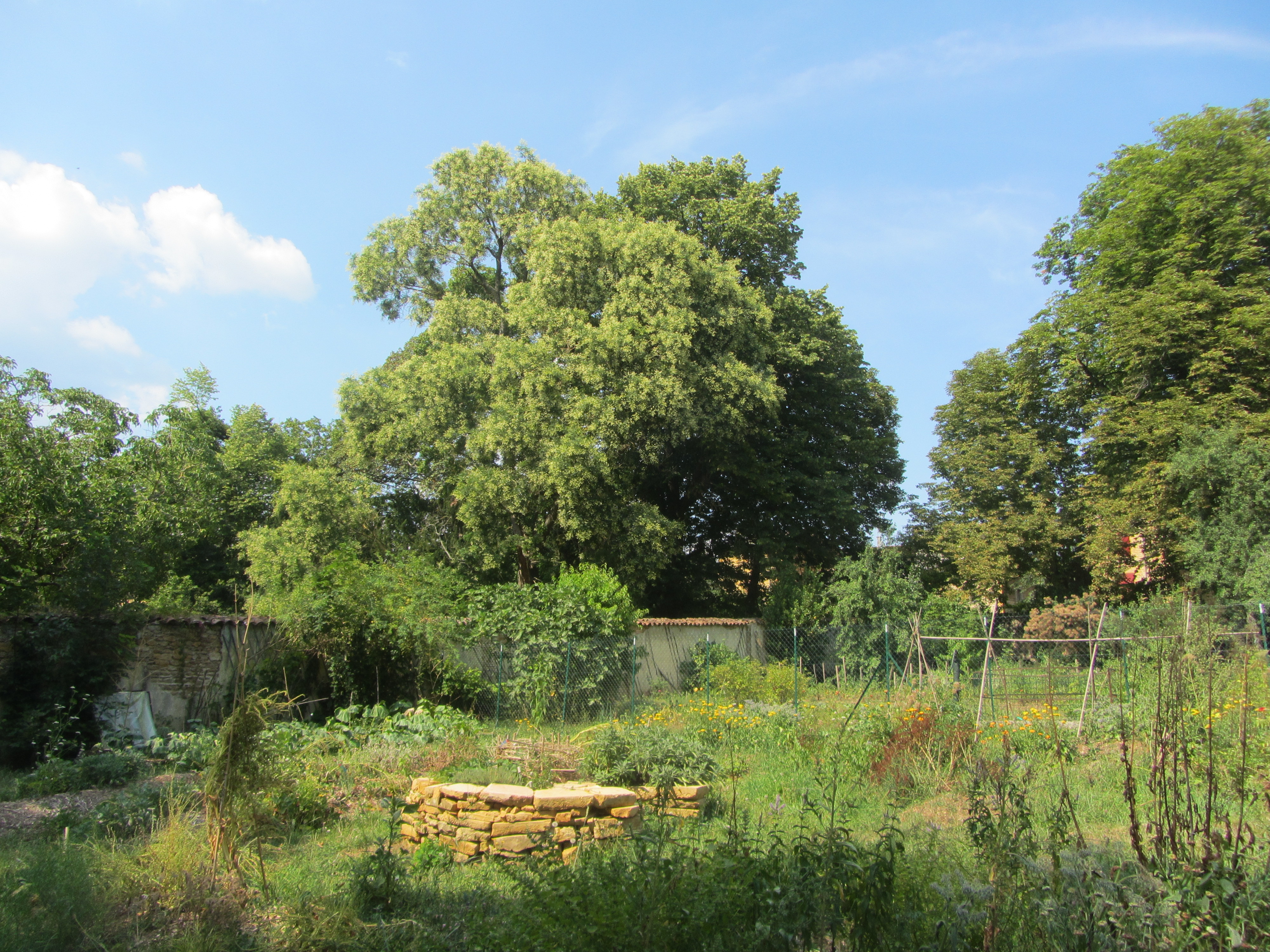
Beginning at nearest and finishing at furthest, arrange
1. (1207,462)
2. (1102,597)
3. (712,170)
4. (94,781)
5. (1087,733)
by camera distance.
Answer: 1. (94,781)
2. (1087,733)
3. (1207,462)
4. (1102,597)
5. (712,170)

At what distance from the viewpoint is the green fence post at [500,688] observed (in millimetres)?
13062

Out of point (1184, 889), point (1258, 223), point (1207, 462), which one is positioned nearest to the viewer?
point (1184, 889)

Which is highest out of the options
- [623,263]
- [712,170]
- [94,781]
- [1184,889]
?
[712,170]

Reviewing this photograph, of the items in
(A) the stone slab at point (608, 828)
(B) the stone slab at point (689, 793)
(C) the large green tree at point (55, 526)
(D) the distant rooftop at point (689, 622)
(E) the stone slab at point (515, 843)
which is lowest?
(E) the stone slab at point (515, 843)

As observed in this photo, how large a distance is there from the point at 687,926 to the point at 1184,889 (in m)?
2.05

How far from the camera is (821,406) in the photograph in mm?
23594

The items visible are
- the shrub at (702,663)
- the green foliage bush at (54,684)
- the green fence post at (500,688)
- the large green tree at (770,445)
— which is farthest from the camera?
the large green tree at (770,445)

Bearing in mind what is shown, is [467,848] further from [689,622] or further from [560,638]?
[689,622]

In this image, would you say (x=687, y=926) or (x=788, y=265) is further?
(x=788, y=265)

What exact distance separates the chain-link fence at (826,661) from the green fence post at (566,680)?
0.03 m

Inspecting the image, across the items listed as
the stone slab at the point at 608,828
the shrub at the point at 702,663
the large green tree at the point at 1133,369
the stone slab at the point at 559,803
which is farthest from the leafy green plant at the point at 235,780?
the large green tree at the point at 1133,369

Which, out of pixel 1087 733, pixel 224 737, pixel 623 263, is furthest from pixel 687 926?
pixel 623 263

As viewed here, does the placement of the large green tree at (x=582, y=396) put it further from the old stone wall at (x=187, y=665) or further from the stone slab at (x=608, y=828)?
the stone slab at (x=608, y=828)

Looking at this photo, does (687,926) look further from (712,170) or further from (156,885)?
(712,170)
